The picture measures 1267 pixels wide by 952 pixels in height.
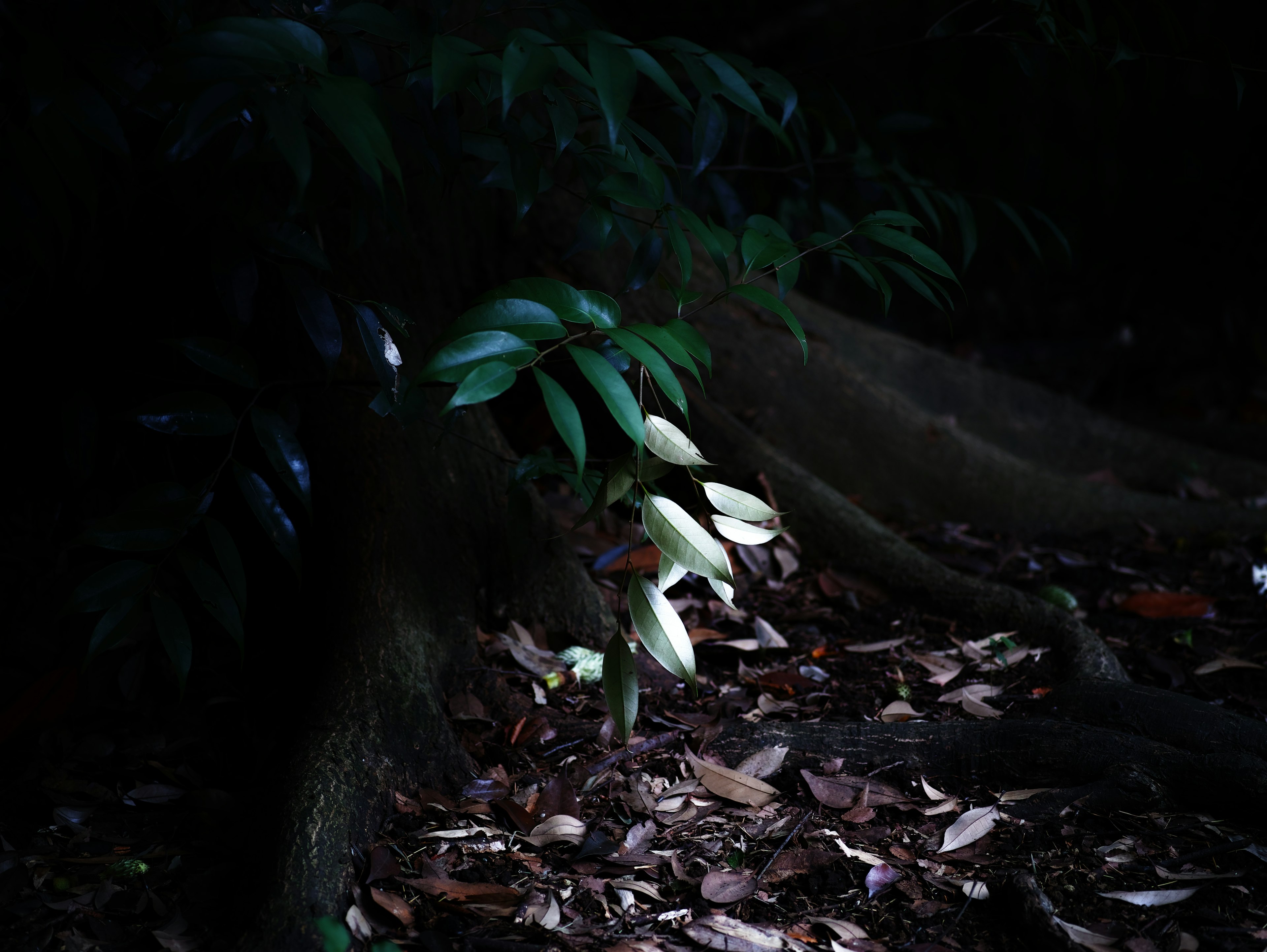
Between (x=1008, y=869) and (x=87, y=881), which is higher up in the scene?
(x=1008, y=869)

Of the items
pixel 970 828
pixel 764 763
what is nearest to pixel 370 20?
pixel 764 763

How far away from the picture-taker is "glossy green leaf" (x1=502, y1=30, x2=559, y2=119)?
0.80 metres

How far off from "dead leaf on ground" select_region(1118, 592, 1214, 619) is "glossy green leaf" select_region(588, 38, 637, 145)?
2047 mm

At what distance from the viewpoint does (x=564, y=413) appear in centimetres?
85

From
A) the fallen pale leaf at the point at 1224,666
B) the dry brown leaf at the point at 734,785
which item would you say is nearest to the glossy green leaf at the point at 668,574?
the dry brown leaf at the point at 734,785

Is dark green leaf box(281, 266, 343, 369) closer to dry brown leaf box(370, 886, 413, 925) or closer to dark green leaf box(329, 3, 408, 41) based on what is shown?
dark green leaf box(329, 3, 408, 41)

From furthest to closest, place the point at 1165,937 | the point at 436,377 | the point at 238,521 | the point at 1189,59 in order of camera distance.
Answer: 1. the point at 238,521
2. the point at 1189,59
3. the point at 1165,937
4. the point at 436,377

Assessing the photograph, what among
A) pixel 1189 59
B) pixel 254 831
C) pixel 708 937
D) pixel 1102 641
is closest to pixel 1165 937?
pixel 708 937

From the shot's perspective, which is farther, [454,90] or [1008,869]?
[1008,869]

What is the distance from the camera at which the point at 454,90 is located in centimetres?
88

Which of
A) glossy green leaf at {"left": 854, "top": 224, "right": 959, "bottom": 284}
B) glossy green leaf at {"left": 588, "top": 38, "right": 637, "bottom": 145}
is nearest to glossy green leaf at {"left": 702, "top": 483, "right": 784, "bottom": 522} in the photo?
glossy green leaf at {"left": 854, "top": 224, "right": 959, "bottom": 284}

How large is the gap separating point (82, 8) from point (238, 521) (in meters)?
1.12

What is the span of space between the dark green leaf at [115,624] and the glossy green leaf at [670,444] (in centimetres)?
76

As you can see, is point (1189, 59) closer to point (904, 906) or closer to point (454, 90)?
point (454, 90)
